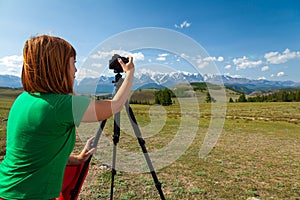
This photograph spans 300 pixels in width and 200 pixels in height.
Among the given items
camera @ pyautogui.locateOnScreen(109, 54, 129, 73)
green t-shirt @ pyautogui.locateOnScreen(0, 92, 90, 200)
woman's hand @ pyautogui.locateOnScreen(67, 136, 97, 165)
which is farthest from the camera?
camera @ pyautogui.locateOnScreen(109, 54, 129, 73)

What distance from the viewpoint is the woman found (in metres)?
1.56

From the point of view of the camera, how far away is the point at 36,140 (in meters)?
1.58

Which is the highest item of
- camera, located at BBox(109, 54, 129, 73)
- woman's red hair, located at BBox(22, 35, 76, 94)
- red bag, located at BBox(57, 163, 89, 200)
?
camera, located at BBox(109, 54, 129, 73)

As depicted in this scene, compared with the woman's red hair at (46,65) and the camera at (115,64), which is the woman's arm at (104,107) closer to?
the woman's red hair at (46,65)

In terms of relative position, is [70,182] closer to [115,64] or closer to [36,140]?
[36,140]

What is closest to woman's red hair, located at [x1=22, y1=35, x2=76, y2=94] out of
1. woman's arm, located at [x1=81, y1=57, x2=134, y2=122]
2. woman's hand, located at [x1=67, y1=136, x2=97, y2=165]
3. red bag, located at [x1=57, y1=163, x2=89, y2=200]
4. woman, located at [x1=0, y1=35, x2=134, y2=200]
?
woman, located at [x1=0, y1=35, x2=134, y2=200]

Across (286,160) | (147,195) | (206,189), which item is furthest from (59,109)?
(286,160)

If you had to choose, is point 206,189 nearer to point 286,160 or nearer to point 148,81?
point 148,81

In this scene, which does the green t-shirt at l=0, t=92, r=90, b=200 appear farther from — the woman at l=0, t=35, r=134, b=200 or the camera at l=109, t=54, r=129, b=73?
the camera at l=109, t=54, r=129, b=73

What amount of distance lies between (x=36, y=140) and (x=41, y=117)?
18 cm

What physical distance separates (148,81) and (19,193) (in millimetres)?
2359

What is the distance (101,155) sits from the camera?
30.3 feet

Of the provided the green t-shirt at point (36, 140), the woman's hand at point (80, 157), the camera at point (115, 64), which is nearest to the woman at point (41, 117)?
the green t-shirt at point (36, 140)

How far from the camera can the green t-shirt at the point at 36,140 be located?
155 cm
